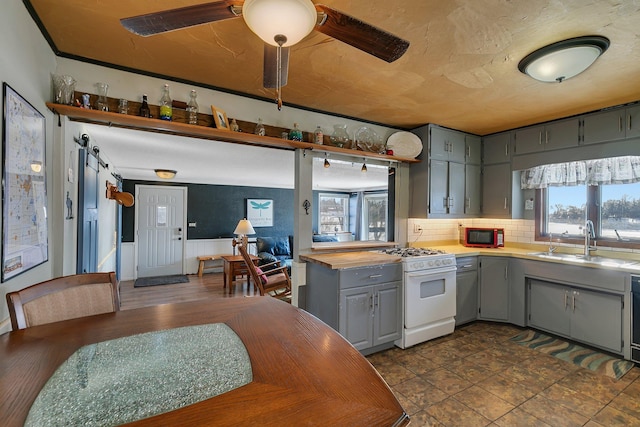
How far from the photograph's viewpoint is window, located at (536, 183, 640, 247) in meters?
2.87

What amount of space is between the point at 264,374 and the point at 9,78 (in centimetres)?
164

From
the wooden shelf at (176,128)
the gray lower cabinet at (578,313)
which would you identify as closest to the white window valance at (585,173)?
the gray lower cabinet at (578,313)

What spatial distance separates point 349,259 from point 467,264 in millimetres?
1553

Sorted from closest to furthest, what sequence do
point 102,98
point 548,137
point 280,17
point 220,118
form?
point 280,17 → point 102,98 → point 220,118 → point 548,137

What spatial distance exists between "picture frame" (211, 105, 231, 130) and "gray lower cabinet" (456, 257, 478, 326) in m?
2.76

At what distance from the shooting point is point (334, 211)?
24.6 feet

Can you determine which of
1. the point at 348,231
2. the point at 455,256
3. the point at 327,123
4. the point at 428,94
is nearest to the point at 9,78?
the point at 327,123

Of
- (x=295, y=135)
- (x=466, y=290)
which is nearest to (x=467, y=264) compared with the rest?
(x=466, y=290)

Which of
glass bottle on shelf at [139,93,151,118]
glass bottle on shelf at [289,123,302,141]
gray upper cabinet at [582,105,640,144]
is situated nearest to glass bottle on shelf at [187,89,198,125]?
glass bottle on shelf at [139,93,151,118]

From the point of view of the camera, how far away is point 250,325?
120cm

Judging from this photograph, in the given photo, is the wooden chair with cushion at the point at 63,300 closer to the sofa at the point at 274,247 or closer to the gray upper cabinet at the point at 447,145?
the gray upper cabinet at the point at 447,145

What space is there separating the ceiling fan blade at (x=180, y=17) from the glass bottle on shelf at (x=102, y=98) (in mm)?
1005

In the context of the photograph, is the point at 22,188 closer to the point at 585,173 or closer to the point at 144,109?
the point at 144,109

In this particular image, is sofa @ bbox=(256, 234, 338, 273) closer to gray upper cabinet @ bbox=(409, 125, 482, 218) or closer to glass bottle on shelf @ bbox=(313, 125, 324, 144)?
gray upper cabinet @ bbox=(409, 125, 482, 218)
